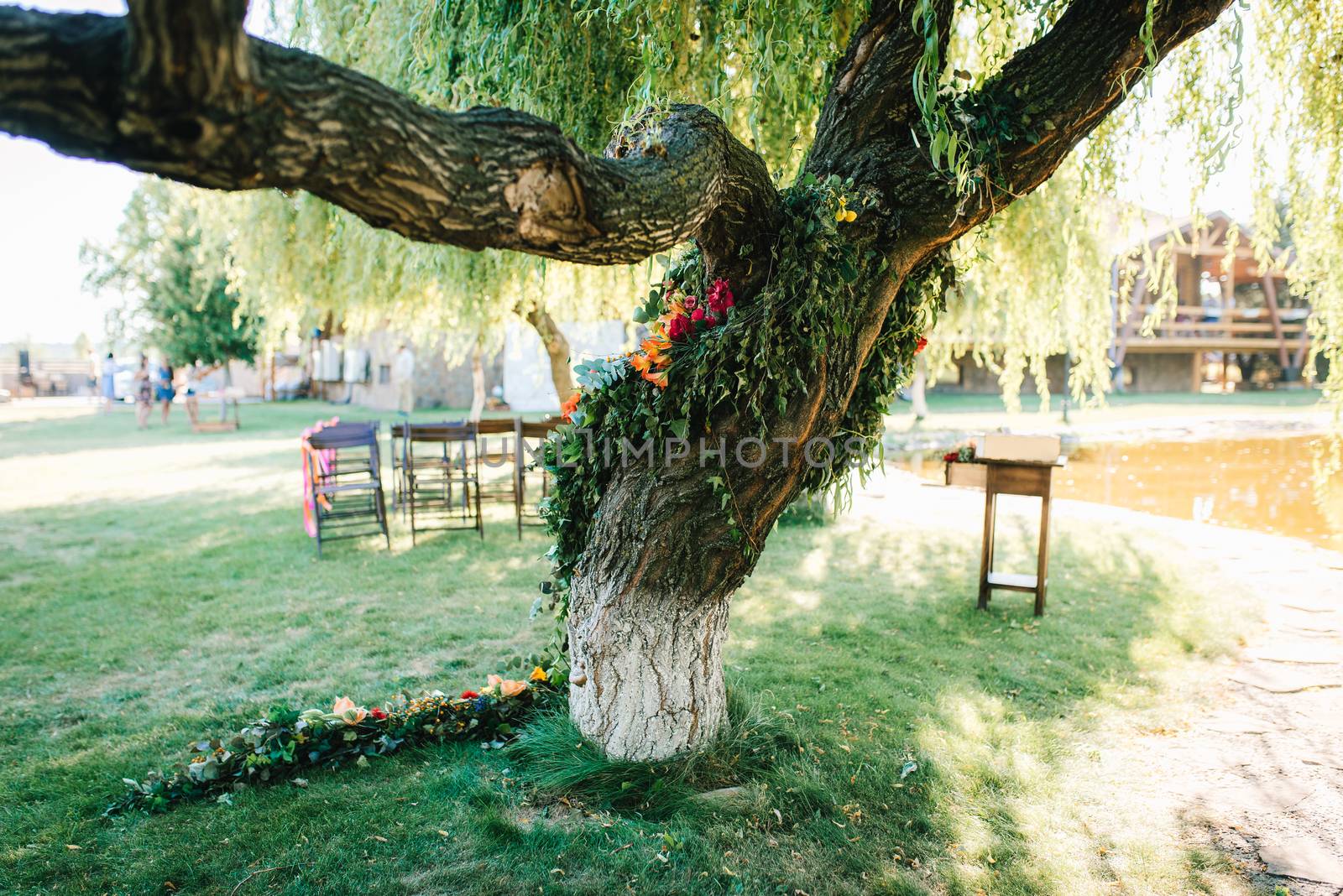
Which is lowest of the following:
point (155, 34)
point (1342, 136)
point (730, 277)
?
point (730, 277)

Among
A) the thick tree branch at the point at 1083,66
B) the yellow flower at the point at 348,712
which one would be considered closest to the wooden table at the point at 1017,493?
the thick tree branch at the point at 1083,66

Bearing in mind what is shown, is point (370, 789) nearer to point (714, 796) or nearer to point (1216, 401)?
point (714, 796)

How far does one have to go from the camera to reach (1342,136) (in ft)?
14.2

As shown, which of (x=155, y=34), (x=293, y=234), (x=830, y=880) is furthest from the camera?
(x=293, y=234)

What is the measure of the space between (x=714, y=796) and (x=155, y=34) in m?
2.82

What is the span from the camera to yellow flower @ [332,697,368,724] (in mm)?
3383

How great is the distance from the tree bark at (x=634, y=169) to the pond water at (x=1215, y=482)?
4453 millimetres

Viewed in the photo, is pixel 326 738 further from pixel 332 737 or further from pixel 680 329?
pixel 680 329

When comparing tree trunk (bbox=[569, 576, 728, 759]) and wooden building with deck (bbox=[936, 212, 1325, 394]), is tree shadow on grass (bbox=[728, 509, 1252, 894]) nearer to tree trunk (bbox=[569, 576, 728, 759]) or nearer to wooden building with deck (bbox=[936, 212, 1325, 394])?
tree trunk (bbox=[569, 576, 728, 759])

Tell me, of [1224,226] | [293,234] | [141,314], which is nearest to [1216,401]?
[1224,226]

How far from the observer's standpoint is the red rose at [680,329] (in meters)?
2.98

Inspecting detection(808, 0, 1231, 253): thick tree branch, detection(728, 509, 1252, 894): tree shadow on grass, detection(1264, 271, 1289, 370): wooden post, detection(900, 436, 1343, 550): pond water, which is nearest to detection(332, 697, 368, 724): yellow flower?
detection(728, 509, 1252, 894): tree shadow on grass

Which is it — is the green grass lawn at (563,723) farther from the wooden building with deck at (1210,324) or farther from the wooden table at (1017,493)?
the wooden building with deck at (1210,324)

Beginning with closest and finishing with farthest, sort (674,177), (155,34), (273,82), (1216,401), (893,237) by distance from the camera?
(155,34) < (273,82) < (674,177) < (893,237) < (1216,401)
